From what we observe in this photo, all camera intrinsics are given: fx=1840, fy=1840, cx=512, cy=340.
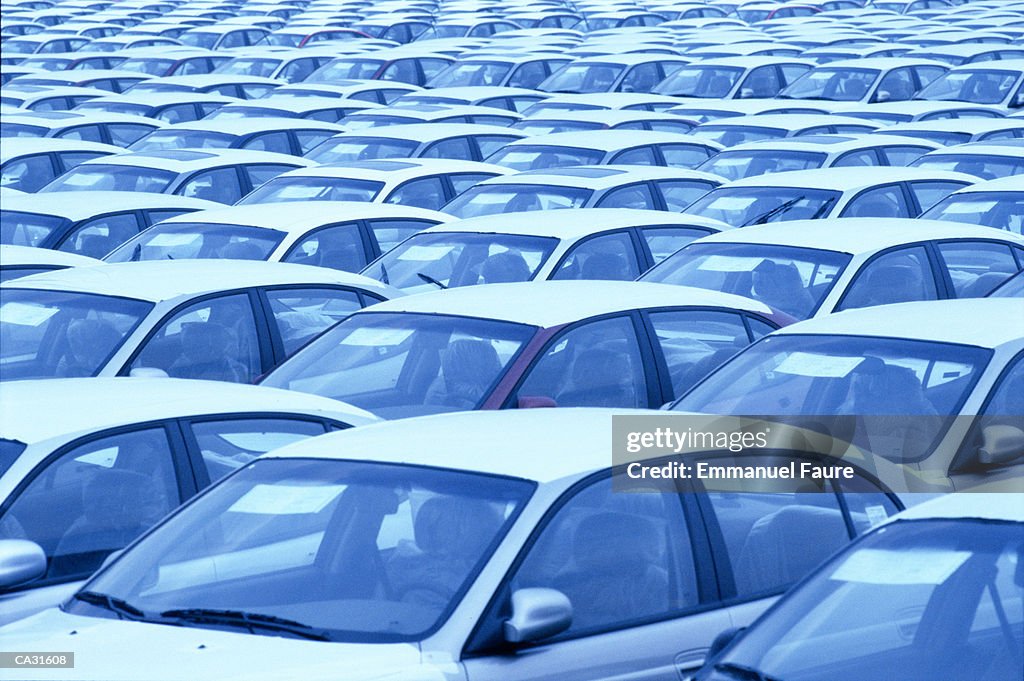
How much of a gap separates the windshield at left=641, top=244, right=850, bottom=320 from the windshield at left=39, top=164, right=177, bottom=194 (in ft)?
20.8

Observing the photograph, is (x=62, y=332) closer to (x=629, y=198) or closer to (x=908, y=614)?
(x=908, y=614)

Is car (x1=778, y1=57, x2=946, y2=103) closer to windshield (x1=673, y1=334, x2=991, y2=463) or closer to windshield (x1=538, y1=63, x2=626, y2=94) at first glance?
windshield (x1=538, y1=63, x2=626, y2=94)

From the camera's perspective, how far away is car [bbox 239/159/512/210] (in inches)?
562

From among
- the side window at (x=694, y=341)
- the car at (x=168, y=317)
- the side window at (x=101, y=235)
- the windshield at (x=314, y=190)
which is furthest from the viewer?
the windshield at (x=314, y=190)

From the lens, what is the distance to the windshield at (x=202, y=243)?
37.6 ft

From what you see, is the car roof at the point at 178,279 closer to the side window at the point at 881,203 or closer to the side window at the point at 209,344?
the side window at the point at 209,344

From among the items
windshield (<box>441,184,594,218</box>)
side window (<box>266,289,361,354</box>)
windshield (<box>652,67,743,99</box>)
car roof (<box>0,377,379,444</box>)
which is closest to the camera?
car roof (<box>0,377,379,444</box>)

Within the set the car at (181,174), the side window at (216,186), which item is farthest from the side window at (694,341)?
the side window at (216,186)

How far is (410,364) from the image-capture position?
809 centimetres

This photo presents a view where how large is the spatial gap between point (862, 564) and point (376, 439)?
155 cm

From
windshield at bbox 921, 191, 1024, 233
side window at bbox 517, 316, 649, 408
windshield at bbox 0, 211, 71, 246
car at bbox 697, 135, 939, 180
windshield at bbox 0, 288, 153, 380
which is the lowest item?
car at bbox 697, 135, 939, 180

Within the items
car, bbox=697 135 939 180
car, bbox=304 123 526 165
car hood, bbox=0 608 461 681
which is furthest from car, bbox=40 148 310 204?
car hood, bbox=0 608 461 681

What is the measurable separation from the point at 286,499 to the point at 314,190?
372 inches

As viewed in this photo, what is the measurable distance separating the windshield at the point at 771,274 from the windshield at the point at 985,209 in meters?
2.65
